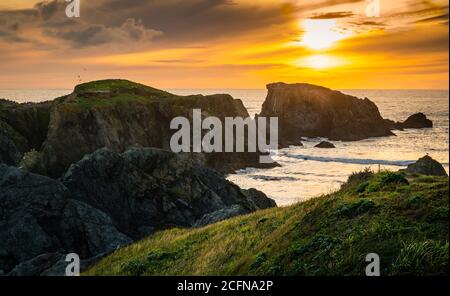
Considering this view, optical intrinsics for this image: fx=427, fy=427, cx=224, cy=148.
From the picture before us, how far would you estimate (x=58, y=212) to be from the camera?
1168 inches

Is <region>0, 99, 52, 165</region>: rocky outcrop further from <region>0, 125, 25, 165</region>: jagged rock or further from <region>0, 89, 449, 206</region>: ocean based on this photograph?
<region>0, 89, 449, 206</region>: ocean

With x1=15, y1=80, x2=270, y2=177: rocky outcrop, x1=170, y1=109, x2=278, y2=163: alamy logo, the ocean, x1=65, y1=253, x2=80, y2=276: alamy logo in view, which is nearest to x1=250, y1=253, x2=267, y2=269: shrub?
x1=65, y1=253, x2=80, y2=276: alamy logo

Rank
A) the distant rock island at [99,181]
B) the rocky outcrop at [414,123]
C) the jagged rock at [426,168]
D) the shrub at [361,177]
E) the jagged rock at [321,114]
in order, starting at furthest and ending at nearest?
the rocky outcrop at [414,123] → the jagged rock at [321,114] → the jagged rock at [426,168] → the distant rock island at [99,181] → the shrub at [361,177]

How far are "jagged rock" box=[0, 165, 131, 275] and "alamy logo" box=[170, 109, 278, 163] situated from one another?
55676 mm

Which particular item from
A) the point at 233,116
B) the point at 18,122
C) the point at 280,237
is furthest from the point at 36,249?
the point at 233,116

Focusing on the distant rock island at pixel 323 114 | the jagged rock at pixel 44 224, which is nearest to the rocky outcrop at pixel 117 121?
the jagged rock at pixel 44 224

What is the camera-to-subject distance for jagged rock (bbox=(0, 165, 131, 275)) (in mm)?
27328

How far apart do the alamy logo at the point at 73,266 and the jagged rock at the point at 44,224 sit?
21.5 ft

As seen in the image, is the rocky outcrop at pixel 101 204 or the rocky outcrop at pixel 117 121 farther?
the rocky outcrop at pixel 117 121

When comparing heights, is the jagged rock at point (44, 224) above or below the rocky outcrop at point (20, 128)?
below

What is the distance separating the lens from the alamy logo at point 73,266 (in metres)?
19.0

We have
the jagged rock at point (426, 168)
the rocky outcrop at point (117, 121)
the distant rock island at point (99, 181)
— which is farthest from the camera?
the rocky outcrop at point (117, 121)

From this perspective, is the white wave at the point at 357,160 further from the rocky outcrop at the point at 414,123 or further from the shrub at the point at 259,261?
the shrub at the point at 259,261
